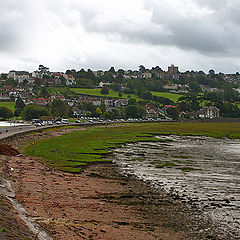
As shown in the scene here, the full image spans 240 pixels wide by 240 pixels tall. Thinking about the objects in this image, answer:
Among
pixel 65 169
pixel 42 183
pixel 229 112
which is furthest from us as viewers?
pixel 229 112

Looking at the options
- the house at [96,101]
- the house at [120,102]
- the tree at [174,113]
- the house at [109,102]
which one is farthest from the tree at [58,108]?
the house at [109,102]

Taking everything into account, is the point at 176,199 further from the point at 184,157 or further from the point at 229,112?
the point at 229,112

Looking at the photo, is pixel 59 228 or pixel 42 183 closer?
pixel 59 228

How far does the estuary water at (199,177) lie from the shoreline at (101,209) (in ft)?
3.70

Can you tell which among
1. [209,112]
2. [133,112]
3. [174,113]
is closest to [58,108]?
[133,112]

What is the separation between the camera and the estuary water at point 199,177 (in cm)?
1939

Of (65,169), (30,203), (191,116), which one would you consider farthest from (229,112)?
(30,203)

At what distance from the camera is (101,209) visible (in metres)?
19.2

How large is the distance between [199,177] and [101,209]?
12.0 metres

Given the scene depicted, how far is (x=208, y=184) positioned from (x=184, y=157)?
627 inches

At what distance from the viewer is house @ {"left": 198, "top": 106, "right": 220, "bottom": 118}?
16973 centimetres

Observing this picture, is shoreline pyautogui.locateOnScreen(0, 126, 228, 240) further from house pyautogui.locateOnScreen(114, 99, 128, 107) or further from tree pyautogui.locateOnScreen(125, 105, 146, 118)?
house pyautogui.locateOnScreen(114, 99, 128, 107)

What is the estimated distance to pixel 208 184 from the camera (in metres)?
26.0

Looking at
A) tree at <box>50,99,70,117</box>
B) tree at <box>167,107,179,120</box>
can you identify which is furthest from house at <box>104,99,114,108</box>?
tree at <box>50,99,70,117</box>
